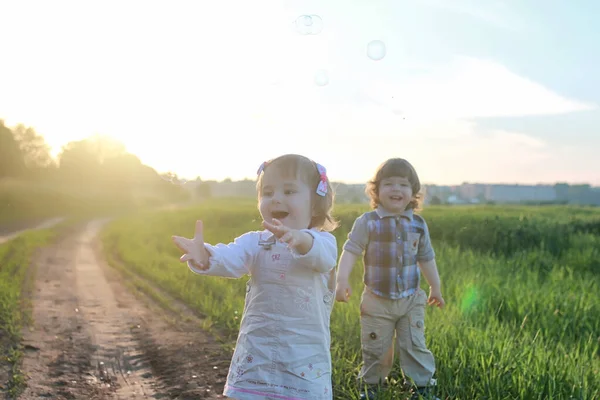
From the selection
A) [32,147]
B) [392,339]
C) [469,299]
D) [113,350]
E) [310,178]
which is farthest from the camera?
[32,147]

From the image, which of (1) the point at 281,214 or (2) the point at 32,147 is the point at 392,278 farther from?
(2) the point at 32,147

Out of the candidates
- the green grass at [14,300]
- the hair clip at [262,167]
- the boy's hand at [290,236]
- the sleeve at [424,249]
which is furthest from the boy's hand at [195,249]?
the green grass at [14,300]

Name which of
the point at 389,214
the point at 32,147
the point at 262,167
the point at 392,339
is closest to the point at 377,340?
the point at 392,339

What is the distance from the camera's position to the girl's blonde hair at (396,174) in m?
4.46

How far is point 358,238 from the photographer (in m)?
4.50

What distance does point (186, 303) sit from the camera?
8000 mm

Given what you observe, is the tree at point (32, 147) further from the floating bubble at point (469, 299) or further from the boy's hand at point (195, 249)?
the boy's hand at point (195, 249)

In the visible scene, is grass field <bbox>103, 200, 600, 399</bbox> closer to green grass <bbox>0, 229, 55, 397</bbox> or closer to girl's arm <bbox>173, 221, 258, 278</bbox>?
girl's arm <bbox>173, 221, 258, 278</bbox>

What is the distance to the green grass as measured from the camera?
5113 millimetres

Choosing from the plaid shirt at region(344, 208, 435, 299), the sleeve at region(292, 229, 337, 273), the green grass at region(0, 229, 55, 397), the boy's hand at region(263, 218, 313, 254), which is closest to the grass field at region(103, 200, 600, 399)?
the plaid shirt at region(344, 208, 435, 299)

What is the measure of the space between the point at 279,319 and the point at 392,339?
171cm

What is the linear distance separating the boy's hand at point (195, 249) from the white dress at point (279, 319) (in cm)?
4

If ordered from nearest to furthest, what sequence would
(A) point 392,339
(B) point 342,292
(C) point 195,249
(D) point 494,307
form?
1. (C) point 195,249
2. (B) point 342,292
3. (A) point 392,339
4. (D) point 494,307

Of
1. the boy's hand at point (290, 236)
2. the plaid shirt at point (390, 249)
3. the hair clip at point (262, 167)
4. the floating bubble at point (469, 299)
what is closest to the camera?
the boy's hand at point (290, 236)
